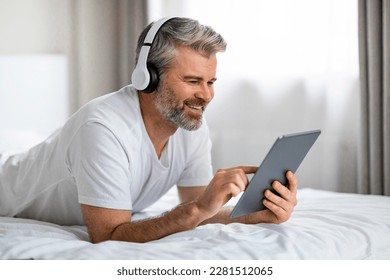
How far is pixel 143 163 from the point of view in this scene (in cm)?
127

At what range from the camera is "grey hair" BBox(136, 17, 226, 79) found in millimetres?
1233

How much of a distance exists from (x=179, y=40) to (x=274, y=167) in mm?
367

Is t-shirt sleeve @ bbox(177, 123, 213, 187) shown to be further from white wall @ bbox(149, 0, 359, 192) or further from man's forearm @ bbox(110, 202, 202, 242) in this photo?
white wall @ bbox(149, 0, 359, 192)

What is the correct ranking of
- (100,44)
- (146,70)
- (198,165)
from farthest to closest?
→ (100,44), (198,165), (146,70)

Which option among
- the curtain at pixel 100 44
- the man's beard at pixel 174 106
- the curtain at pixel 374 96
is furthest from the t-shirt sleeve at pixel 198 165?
the curtain at pixel 100 44

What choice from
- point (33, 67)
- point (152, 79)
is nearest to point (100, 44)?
point (33, 67)

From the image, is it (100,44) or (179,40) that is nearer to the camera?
(179,40)

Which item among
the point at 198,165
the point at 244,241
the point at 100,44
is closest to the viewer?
the point at 244,241

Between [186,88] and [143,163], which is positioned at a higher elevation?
[186,88]

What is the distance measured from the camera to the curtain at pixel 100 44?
262 centimetres

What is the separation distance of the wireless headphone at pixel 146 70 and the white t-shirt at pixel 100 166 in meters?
0.06

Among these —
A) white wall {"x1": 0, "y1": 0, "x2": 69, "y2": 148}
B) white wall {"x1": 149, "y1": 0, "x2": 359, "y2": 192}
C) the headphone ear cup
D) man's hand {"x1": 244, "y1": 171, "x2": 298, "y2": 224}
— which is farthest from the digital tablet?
white wall {"x1": 0, "y1": 0, "x2": 69, "y2": 148}

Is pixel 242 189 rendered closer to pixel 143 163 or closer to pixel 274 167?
pixel 274 167

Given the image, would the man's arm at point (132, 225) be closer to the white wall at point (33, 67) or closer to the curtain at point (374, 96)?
the curtain at point (374, 96)
